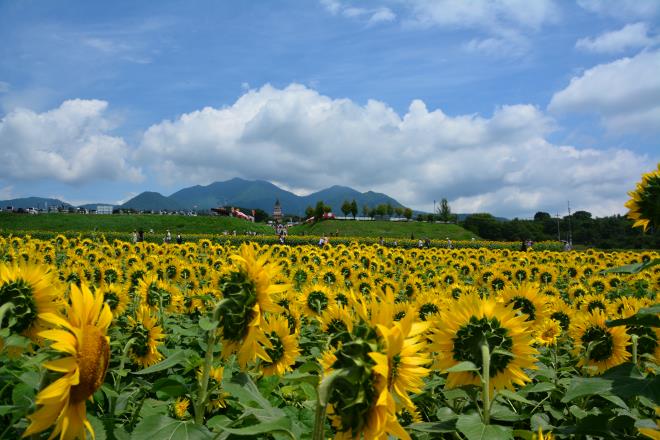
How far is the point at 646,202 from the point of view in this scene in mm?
3270

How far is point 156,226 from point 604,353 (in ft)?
224

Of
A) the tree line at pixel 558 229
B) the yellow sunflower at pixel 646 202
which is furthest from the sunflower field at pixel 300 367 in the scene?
the tree line at pixel 558 229

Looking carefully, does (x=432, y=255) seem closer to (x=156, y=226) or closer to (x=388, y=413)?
(x=388, y=413)

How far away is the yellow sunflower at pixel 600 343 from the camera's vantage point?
3.65 metres

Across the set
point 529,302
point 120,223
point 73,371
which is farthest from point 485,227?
point 73,371

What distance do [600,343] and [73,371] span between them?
3.68m

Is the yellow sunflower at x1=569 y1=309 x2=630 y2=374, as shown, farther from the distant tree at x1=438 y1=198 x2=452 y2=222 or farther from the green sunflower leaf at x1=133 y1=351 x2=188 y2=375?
the distant tree at x1=438 y1=198 x2=452 y2=222

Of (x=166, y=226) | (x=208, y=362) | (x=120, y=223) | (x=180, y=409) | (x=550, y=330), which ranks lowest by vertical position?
(x=180, y=409)

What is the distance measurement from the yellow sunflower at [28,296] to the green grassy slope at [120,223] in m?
62.1

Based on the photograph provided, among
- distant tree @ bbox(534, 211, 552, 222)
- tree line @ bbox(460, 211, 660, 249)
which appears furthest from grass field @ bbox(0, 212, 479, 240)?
distant tree @ bbox(534, 211, 552, 222)

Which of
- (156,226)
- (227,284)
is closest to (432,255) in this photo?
(227,284)

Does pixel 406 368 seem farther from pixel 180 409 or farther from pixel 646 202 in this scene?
pixel 646 202

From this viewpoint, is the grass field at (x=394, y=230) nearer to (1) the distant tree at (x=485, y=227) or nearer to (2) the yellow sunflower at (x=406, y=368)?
(1) the distant tree at (x=485, y=227)

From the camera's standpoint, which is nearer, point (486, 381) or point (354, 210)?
point (486, 381)
